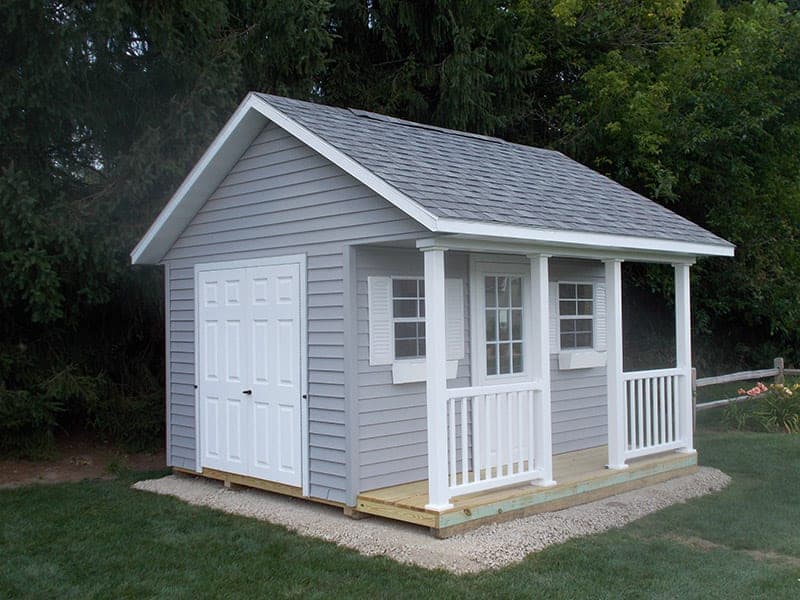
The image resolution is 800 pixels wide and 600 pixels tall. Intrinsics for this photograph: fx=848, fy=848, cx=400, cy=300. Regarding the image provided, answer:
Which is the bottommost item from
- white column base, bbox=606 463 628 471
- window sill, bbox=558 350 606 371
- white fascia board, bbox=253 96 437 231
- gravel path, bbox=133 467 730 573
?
gravel path, bbox=133 467 730 573

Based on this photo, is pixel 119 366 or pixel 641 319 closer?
pixel 119 366

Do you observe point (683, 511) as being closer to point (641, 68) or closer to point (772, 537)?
point (772, 537)

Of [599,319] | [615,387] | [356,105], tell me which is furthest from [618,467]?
[356,105]

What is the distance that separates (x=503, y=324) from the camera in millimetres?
8617

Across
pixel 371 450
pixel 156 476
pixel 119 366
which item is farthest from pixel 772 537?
pixel 119 366

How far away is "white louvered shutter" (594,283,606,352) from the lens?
980 centimetres

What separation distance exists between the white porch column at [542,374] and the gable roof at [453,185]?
1.49 feet

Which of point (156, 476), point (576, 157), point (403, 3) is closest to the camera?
point (156, 476)

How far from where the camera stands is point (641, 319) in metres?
17.2

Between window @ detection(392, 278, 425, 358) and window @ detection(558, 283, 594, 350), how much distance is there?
7.18 ft

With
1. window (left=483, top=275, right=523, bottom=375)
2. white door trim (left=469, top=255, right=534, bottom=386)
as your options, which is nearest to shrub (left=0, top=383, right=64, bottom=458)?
white door trim (left=469, top=255, right=534, bottom=386)

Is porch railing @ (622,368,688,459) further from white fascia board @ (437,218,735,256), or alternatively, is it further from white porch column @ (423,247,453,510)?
white porch column @ (423,247,453,510)

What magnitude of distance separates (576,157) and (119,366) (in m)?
9.23

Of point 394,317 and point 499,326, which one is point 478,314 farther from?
A: point 394,317
